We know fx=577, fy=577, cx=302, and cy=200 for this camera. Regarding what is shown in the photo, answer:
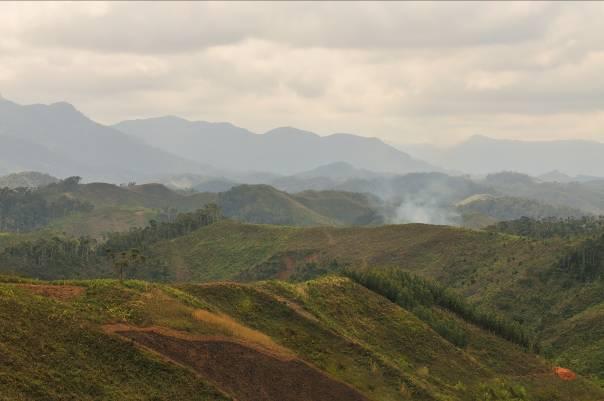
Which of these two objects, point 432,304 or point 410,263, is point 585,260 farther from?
point 432,304

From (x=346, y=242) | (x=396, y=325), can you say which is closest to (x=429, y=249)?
(x=346, y=242)

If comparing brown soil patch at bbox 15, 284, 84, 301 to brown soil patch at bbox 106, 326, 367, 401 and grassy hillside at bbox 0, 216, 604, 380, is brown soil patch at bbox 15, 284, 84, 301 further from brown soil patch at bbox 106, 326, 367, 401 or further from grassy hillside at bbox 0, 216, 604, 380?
grassy hillside at bbox 0, 216, 604, 380

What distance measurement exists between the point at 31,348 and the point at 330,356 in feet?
86.3

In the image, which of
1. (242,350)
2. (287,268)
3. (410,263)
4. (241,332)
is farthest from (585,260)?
(242,350)

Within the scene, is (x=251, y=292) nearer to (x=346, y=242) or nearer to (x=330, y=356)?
(x=330, y=356)

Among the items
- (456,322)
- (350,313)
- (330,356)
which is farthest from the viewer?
(456,322)

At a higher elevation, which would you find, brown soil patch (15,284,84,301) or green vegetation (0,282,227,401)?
brown soil patch (15,284,84,301)

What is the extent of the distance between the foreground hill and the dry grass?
155mm

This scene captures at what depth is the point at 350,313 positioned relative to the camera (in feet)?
224

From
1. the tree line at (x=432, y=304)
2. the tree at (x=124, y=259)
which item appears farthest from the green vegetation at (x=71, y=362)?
the tree line at (x=432, y=304)

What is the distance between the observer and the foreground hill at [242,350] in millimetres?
38031

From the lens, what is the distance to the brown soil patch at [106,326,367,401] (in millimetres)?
43250

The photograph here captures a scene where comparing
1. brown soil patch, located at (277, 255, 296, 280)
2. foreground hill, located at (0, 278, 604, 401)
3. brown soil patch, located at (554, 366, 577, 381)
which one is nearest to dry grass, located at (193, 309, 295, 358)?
foreground hill, located at (0, 278, 604, 401)

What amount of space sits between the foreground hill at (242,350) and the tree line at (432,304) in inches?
131
